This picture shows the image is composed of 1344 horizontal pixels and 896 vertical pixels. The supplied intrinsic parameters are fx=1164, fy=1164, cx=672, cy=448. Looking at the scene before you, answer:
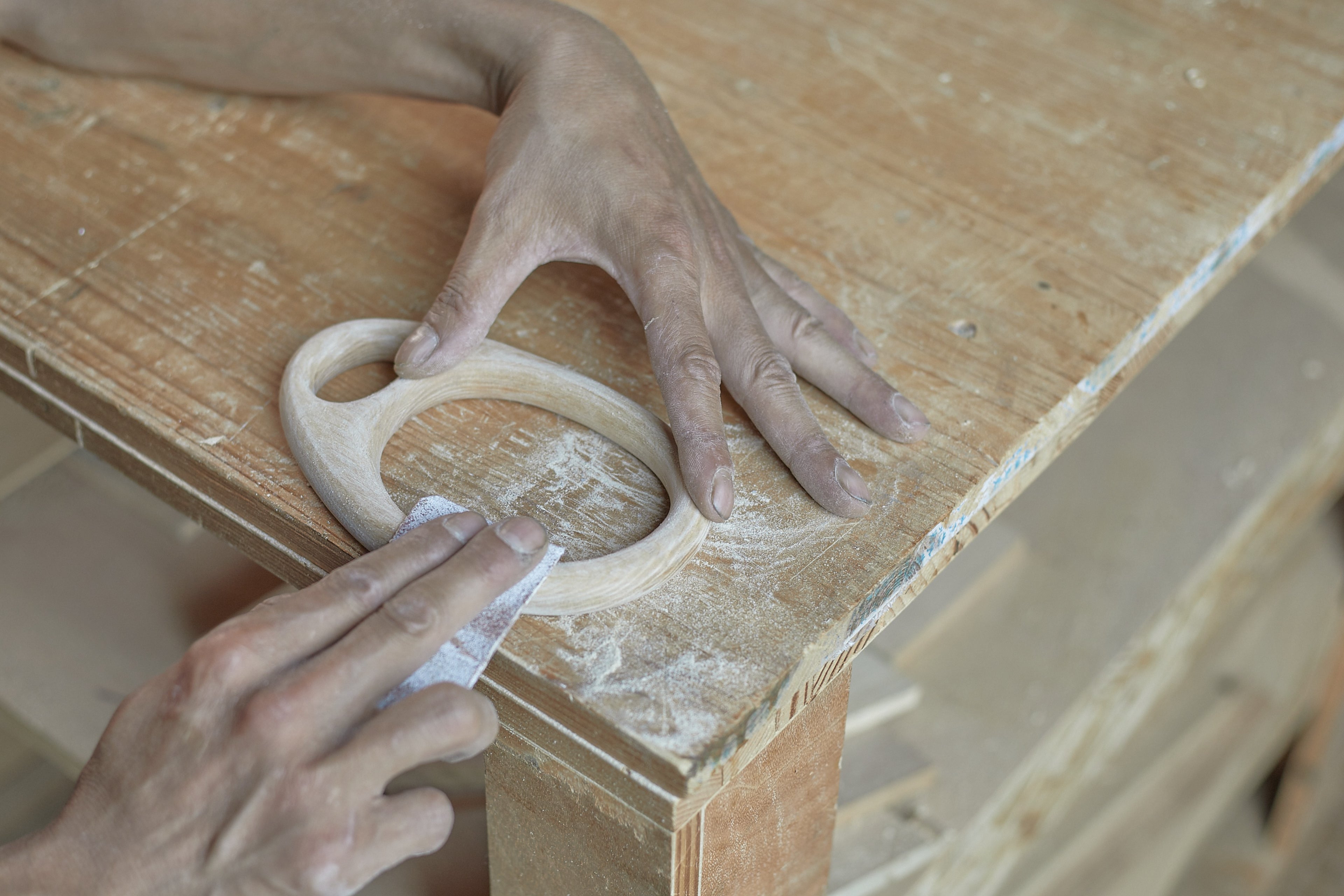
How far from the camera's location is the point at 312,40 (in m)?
1.06

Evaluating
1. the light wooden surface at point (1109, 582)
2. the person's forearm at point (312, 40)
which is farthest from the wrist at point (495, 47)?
the light wooden surface at point (1109, 582)

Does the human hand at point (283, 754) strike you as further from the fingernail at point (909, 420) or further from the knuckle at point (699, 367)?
the fingernail at point (909, 420)

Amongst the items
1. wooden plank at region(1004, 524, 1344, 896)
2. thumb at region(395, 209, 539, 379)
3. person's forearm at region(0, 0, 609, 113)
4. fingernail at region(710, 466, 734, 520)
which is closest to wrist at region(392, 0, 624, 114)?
person's forearm at region(0, 0, 609, 113)

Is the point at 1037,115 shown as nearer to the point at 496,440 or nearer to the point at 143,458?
the point at 496,440

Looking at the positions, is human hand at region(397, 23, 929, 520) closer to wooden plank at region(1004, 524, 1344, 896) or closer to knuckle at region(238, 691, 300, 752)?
knuckle at region(238, 691, 300, 752)

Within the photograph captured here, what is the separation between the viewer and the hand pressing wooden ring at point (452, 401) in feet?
2.30

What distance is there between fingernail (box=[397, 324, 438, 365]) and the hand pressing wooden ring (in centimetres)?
2

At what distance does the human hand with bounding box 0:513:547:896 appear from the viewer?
0.59m

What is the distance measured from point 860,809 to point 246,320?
2.65 feet

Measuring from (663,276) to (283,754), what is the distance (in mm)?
412

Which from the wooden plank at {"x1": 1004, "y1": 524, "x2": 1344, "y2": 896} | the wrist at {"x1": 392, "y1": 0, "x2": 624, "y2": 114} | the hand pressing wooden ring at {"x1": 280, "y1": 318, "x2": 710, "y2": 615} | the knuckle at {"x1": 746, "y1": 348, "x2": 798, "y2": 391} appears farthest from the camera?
the wooden plank at {"x1": 1004, "y1": 524, "x2": 1344, "y2": 896}

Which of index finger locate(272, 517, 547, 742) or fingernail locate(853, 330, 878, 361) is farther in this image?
fingernail locate(853, 330, 878, 361)

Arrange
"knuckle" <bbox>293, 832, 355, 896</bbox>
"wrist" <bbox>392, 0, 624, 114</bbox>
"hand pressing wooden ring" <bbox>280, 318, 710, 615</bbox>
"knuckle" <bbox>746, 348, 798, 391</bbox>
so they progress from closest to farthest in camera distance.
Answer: "knuckle" <bbox>293, 832, 355, 896</bbox>
"hand pressing wooden ring" <bbox>280, 318, 710, 615</bbox>
"knuckle" <bbox>746, 348, 798, 391</bbox>
"wrist" <bbox>392, 0, 624, 114</bbox>

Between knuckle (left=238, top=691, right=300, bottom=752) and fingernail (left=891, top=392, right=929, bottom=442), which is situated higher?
fingernail (left=891, top=392, right=929, bottom=442)
